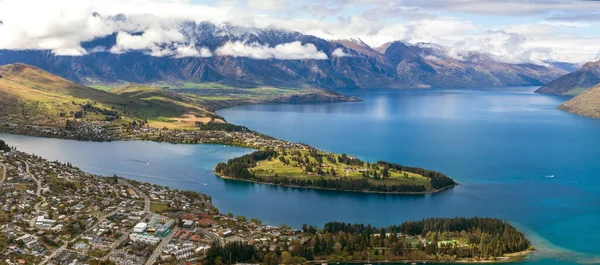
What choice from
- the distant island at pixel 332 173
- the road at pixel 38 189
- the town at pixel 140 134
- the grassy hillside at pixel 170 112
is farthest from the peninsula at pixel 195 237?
the grassy hillside at pixel 170 112

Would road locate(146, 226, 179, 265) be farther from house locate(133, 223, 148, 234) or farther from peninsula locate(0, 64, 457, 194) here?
peninsula locate(0, 64, 457, 194)

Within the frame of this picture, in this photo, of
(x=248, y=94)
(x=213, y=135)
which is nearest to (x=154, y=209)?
(x=213, y=135)

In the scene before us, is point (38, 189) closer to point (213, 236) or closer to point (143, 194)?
point (143, 194)

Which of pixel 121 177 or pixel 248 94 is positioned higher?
pixel 248 94

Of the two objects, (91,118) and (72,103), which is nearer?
(91,118)

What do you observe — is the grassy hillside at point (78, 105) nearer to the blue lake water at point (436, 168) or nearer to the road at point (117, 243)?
the blue lake water at point (436, 168)

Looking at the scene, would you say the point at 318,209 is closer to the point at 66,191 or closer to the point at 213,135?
the point at 66,191

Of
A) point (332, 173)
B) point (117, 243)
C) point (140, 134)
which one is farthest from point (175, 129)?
point (117, 243)
